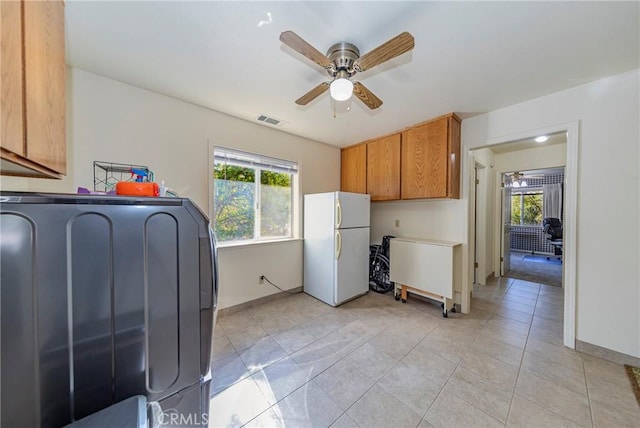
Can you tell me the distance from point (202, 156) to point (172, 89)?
0.67 m

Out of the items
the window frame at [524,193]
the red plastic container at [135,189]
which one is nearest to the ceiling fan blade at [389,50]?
the red plastic container at [135,189]

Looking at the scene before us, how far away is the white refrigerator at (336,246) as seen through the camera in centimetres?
295

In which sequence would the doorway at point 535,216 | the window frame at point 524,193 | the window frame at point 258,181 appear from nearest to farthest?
the window frame at point 258,181, the doorway at point 535,216, the window frame at point 524,193

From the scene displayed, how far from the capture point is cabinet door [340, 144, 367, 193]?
12.1 ft

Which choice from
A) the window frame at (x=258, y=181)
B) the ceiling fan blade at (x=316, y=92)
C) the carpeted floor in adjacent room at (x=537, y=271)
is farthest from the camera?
the carpeted floor in adjacent room at (x=537, y=271)

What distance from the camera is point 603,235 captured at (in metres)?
1.96

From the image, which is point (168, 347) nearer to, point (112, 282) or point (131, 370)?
point (131, 370)

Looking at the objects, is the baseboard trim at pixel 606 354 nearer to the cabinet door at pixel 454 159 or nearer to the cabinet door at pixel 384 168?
the cabinet door at pixel 454 159

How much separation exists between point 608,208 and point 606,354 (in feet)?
4.08

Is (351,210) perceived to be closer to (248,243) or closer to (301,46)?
(248,243)

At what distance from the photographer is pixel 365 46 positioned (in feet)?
5.07

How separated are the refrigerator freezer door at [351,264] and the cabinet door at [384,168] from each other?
0.61 meters

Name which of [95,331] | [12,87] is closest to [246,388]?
[95,331]

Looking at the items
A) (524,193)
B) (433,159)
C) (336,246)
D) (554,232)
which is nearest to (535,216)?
(524,193)
